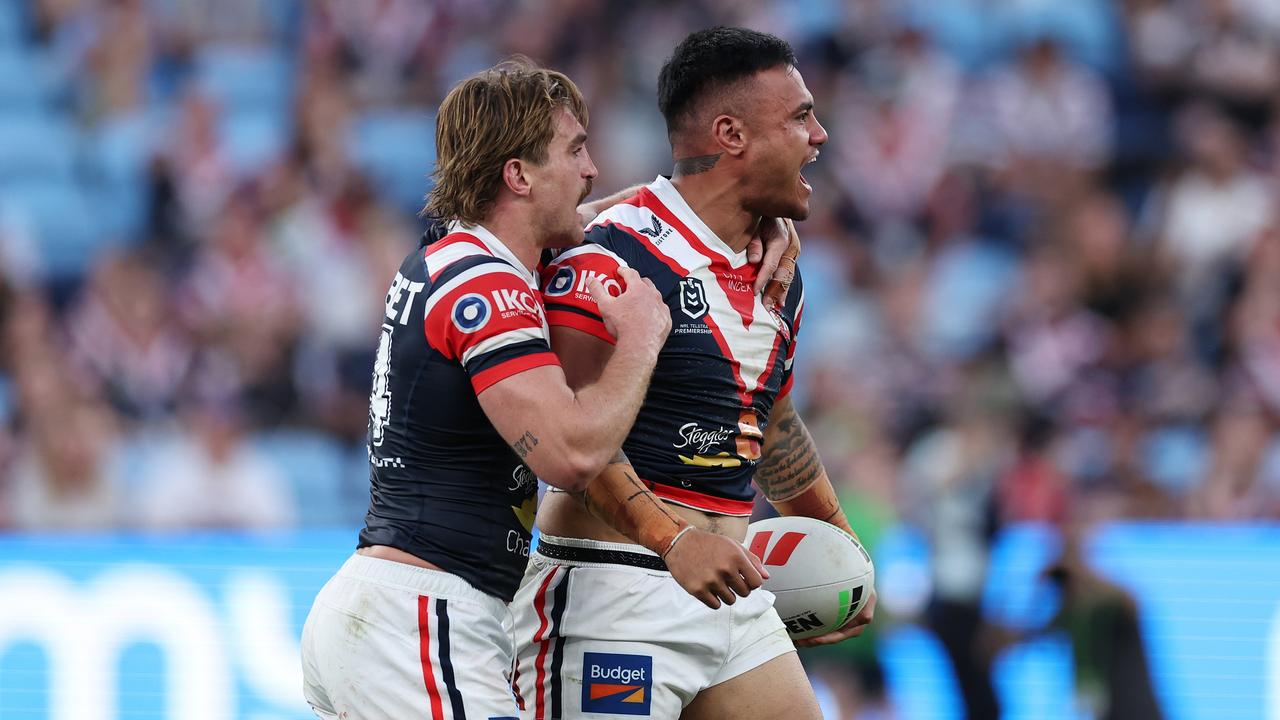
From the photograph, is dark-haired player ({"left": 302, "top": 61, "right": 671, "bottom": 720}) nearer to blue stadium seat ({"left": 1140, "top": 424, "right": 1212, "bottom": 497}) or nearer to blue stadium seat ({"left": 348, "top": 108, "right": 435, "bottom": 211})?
blue stadium seat ({"left": 1140, "top": 424, "right": 1212, "bottom": 497})

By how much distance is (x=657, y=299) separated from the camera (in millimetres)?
4152

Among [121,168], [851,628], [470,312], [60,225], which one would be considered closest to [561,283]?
[470,312]

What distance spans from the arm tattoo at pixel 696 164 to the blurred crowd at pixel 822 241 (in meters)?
3.80

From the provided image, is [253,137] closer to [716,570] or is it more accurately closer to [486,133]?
[486,133]

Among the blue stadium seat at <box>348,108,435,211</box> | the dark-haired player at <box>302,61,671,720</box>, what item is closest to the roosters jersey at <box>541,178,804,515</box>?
the dark-haired player at <box>302,61,671,720</box>

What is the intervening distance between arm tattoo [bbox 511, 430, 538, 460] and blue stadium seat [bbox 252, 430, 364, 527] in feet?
19.9

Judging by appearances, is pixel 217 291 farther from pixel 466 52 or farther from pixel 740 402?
pixel 740 402

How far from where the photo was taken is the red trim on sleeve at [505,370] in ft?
12.5

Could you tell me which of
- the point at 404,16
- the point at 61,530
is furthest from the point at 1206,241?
the point at 61,530

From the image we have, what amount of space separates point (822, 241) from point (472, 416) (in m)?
7.44

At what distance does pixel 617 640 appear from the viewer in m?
4.23

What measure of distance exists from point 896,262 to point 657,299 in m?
7.12

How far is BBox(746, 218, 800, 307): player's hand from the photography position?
4578 millimetres

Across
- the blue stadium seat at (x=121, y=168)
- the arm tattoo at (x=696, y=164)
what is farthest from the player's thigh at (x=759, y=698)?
the blue stadium seat at (x=121, y=168)
